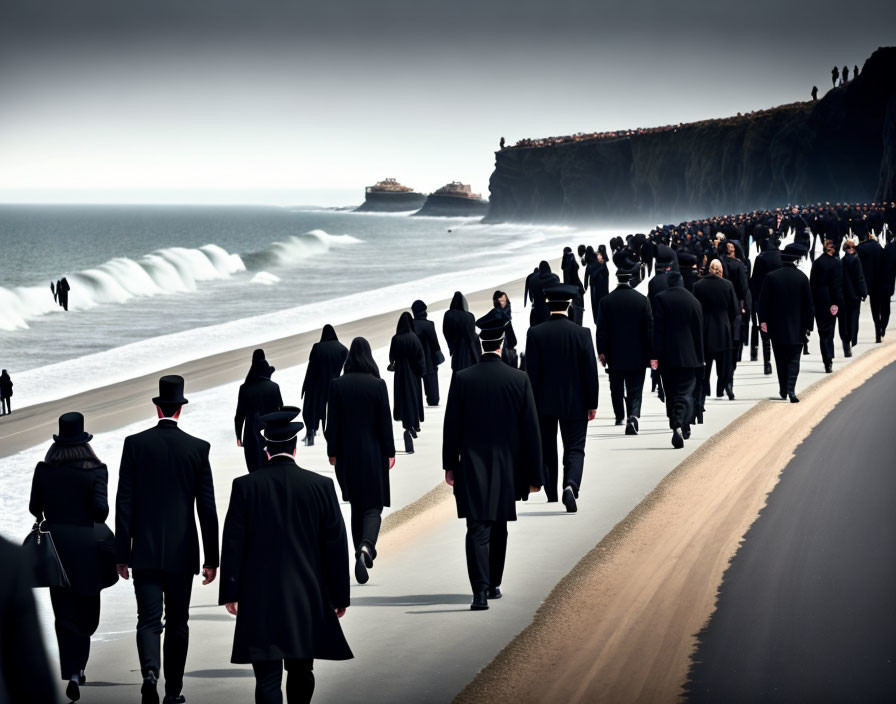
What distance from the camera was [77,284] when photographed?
212 feet

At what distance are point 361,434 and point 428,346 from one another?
21.0 feet

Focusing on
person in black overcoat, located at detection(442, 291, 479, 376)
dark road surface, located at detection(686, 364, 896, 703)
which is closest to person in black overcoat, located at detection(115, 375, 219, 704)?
dark road surface, located at detection(686, 364, 896, 703)

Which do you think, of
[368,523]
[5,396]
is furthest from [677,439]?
[5,396]

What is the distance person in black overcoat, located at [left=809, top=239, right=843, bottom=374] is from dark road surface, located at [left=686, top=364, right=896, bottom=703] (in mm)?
5723

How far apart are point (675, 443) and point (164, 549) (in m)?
7.07

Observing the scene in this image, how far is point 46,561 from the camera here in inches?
248

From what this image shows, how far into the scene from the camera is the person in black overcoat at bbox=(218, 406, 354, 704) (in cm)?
527

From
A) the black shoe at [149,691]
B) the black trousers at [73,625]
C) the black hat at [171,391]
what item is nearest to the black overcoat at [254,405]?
the black trousers at [73,625]

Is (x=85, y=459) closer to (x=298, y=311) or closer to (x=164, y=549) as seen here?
(x=164, y=549)

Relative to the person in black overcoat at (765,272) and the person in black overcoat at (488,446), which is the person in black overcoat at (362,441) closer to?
the person in black overcoat at (488,446)

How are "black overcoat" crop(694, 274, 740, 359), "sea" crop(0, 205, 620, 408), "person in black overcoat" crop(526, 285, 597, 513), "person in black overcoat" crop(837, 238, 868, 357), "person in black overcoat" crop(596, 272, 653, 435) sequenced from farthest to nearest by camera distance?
"sea" crop(0, 205, 620, 408) → "person in black overcoat" crop(837, 238, 868, 357) → "black overcoat" crop(694, 274, 740, 359) → "person in black overcoat" crop(596, 272, 653, 435) → "person in black overcoat" crop(526, 285, 597, 513)

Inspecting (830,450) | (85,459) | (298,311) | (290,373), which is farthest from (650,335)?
(298,311)

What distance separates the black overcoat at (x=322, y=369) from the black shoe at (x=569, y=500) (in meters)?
3.31

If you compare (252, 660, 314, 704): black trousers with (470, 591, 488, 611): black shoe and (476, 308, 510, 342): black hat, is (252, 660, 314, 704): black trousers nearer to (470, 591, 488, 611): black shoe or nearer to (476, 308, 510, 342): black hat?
(470, 591, 488, 611): black shoe
